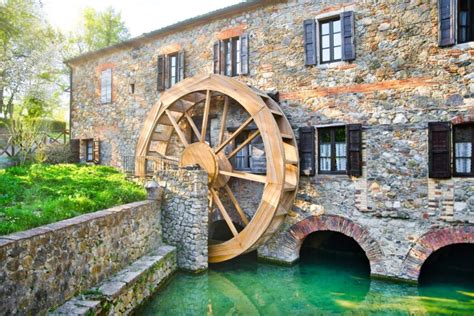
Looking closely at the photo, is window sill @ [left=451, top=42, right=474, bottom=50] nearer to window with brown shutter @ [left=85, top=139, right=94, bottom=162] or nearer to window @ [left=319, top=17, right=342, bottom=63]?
window @ [left=319, top=17, right=342, bottom=63]

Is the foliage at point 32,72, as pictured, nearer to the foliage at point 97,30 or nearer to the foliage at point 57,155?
the foliage at point 97,30

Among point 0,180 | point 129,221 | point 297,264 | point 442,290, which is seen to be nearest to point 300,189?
point 297,264

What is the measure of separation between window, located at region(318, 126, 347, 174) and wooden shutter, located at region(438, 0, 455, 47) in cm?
228

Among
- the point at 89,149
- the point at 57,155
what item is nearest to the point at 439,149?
the point at 89,149

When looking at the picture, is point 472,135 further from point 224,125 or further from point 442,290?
point 224,125

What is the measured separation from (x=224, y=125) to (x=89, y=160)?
5730 millimetres

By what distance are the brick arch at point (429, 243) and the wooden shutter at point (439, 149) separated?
94cm

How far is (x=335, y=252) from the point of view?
347 inches

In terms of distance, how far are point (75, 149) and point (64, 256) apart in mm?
8584

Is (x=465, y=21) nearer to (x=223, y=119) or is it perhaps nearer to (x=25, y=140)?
(x=223, y=119)

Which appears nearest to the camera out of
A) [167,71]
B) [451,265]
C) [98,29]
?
[451,265]

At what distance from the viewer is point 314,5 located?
7.45 meters

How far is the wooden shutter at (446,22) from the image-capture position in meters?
6.15

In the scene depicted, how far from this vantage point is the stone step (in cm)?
401
